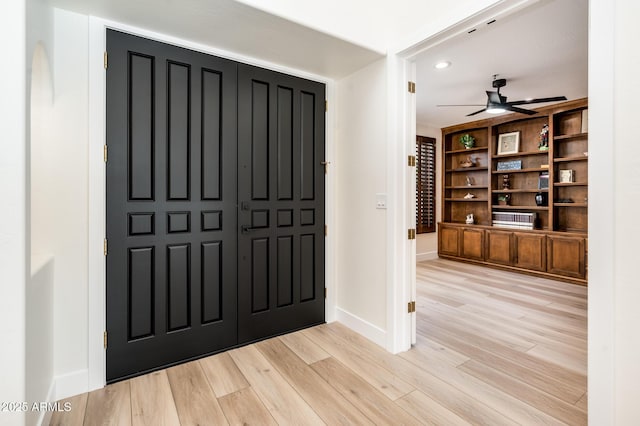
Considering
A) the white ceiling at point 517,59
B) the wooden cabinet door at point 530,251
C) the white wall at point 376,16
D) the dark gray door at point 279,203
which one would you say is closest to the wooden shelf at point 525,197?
the wooden cabinet door at point 530,251

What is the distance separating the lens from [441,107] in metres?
4.94

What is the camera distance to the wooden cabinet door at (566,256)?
4418 mm

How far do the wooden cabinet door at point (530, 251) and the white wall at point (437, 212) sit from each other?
1.50 m

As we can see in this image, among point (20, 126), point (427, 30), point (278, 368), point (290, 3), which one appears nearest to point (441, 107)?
point (427, 30)

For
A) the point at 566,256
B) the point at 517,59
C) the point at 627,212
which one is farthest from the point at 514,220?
the point at 627,212

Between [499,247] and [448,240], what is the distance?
95 cm

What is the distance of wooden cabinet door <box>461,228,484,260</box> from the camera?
18.4 feet

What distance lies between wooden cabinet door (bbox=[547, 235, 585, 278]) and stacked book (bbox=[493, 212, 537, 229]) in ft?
1.54

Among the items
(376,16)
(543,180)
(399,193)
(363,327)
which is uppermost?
(376,16)

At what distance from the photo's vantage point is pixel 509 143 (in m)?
5.50

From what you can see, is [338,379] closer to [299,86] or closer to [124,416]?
[124,416]

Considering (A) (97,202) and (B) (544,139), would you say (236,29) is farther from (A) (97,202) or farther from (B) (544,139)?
(B) (544,139)

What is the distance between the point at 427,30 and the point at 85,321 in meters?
2.93

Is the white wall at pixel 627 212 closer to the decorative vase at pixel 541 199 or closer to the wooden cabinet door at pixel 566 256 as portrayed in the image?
the wooden cabinet door at pixel 566 256
